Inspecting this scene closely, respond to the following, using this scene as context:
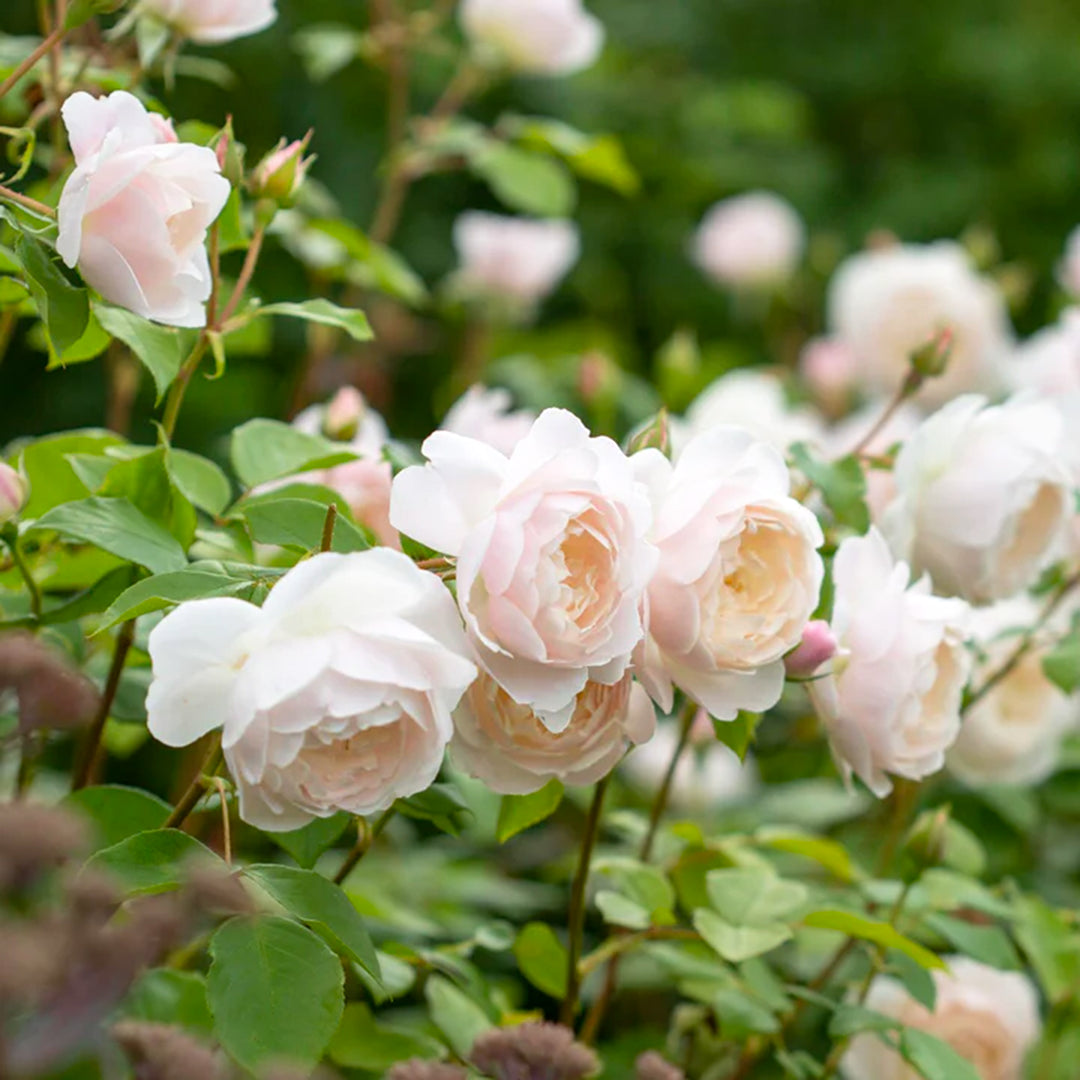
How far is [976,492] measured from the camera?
742 mm

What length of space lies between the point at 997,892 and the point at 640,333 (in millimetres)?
1941

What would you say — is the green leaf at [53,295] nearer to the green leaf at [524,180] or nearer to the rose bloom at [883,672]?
the rose bloom at [883,672]

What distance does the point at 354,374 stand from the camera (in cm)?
176

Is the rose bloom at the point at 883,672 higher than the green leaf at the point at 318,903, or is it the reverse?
the rose bloom at the point at 883,672

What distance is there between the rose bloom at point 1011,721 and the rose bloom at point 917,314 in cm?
49

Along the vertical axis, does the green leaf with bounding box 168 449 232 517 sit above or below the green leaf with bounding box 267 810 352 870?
above

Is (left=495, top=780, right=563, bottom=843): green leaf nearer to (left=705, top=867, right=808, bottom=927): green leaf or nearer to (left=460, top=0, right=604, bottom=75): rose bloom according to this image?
(left=705, top=867, right=808, bottom=927): green leaf

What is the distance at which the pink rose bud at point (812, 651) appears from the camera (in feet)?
1.98

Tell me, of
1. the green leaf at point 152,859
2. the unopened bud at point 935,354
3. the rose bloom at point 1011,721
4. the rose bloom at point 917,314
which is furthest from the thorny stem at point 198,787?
the rose bloom at point 917,314

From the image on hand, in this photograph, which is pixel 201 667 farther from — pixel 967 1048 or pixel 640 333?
pixel 640 333

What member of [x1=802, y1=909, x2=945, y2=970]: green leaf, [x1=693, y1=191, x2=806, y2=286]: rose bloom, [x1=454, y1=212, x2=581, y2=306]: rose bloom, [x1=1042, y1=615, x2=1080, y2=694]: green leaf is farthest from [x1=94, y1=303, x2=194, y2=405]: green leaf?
[x1=693, y1=191, x2=806, y2=286]: rose bloom

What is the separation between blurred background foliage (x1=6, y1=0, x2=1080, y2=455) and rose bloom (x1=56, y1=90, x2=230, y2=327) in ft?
4.25

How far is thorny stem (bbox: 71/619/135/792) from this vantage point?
67 cm

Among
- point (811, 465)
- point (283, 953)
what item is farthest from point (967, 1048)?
point (283, 953)
